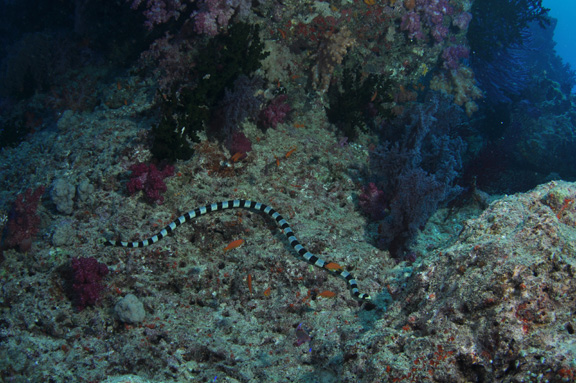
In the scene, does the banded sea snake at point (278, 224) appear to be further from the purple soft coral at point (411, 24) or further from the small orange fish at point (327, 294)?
the purple soft coral at point (411, 24)

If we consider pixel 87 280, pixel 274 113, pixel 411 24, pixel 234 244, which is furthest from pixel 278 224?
pixel 411 24

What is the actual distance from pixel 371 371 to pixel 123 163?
15.4 ft

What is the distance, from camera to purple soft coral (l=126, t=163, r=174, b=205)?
15.7ft

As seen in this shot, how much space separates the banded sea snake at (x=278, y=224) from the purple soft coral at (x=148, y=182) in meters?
0.52

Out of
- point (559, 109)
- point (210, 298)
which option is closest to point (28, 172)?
point (210, 298)

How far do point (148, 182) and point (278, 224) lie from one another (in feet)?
6.88

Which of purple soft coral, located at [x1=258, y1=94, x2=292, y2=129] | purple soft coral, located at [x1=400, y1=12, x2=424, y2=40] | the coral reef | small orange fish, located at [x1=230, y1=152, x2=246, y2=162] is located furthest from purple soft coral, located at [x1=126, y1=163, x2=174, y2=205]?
purple soft coral, located at [x1=400, y1=12, x2=424, y2=40]

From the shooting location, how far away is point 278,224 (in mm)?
5059

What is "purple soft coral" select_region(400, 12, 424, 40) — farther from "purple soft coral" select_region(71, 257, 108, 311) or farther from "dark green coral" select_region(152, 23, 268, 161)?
"purple soft coral" select_region(71, 257, 108, 311)

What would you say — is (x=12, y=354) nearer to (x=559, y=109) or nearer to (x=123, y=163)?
(x=123, y=163)

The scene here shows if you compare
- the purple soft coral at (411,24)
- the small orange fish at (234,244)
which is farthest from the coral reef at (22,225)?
the purple soft coral at (411,24)

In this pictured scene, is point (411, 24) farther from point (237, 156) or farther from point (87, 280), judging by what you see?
point (87, 280)

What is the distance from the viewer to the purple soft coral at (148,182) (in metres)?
4.79

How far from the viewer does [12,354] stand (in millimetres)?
3199
